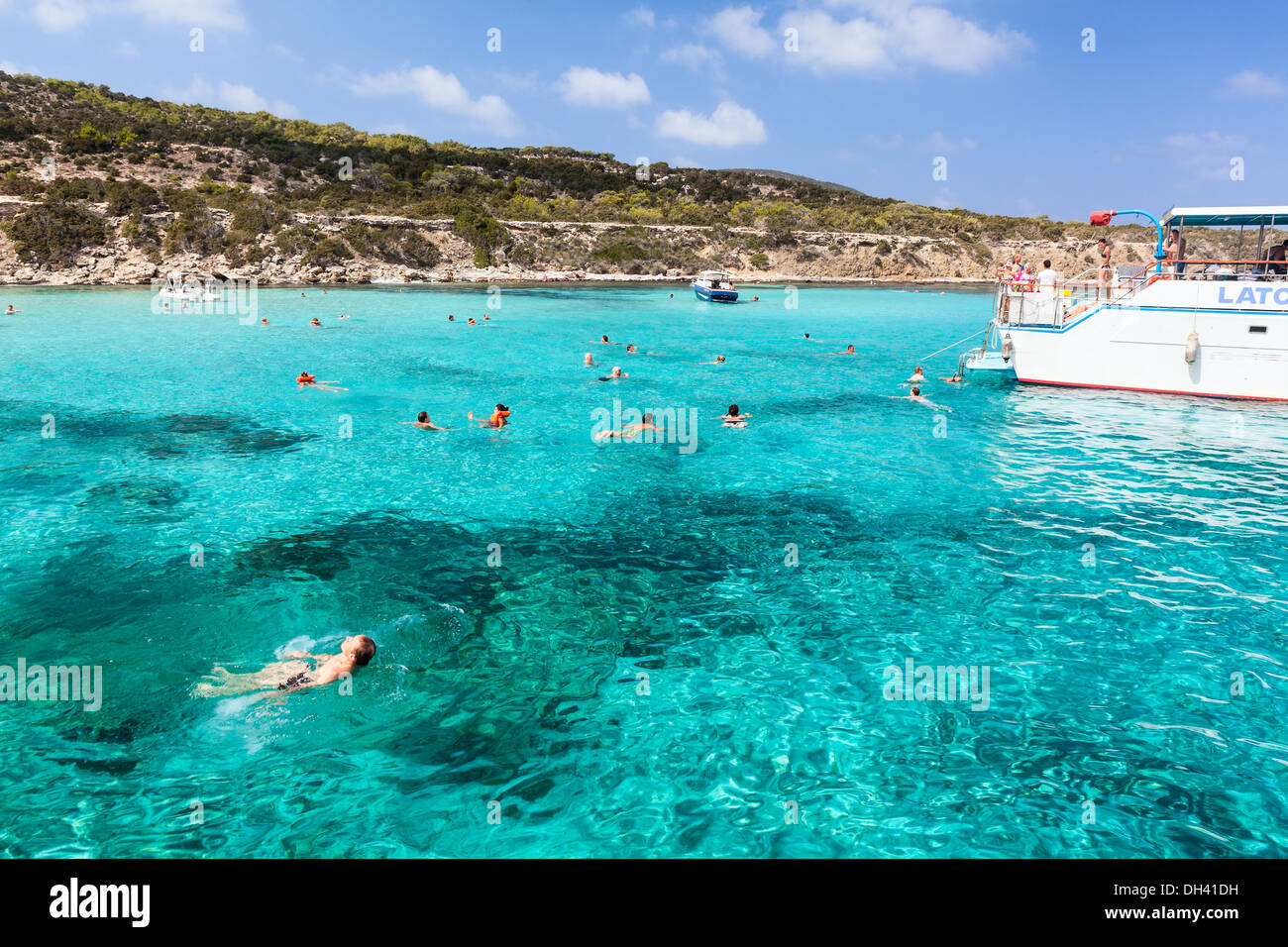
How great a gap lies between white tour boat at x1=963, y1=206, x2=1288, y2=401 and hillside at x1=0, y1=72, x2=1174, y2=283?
67937mm

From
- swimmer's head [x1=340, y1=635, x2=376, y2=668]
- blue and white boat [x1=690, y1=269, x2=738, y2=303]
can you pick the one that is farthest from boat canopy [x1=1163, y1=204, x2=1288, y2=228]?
blue and white boat [x1=690, y1=269, x2=738, y2=303]

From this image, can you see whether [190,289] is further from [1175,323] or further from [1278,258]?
[1278,258]

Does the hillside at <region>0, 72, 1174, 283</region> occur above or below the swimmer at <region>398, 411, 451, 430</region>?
above

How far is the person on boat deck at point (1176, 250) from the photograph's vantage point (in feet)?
75.4

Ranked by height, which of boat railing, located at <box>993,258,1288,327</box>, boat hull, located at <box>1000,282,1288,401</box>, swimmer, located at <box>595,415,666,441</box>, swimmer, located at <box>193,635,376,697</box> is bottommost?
swimmer, located at <box>193,635,376,697</box>

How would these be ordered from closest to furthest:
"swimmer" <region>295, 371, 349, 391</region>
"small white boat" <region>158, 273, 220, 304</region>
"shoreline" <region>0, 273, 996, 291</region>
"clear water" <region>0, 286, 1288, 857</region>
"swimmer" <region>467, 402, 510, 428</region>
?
"clear water" <region>0, 286, 1288, 857</region>, "swimmer" <region>467, 402, 510, 428</region>, "swimmer" <region>295, 371, 349, 391</region>, "small white boat" <region>158, 273, 220, 304</region>, "shoreline" <region>0, 273, 996, 291</region>

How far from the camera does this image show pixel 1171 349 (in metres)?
23.4

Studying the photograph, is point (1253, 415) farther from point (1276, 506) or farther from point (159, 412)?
point (159, 412)

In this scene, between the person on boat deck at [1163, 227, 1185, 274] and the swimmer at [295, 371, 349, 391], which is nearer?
the person on boat deck at [1163, 227, 1185, 274]

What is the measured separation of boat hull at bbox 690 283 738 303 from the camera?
207 feet

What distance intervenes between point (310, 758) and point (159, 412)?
718 inches

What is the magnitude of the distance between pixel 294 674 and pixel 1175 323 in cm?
2657

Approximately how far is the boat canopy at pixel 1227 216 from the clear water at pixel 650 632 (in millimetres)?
6300

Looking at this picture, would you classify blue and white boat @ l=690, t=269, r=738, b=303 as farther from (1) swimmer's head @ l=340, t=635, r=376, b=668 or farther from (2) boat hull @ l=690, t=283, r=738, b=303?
(1) swimmer's head @ l=340, t=635, r=376, b=668
